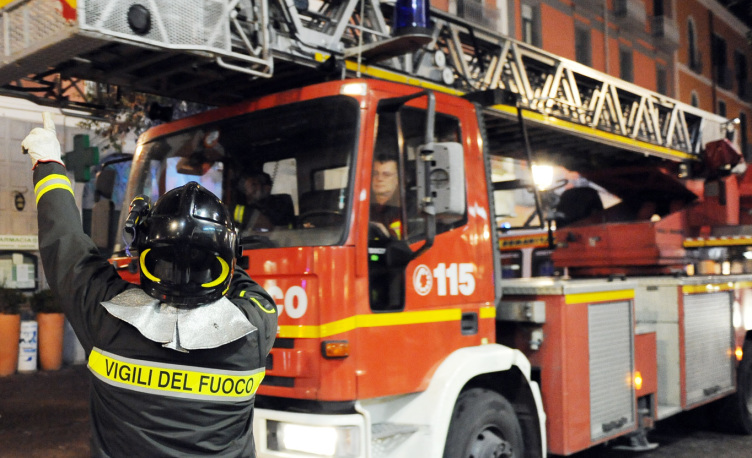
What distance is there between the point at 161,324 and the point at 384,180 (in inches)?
72.4

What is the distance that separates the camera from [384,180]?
3568 millimetres

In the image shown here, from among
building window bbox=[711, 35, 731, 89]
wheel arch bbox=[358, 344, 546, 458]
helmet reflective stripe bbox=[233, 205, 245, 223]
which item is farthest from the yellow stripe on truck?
building window bbox=[711, 35, 731, 89]

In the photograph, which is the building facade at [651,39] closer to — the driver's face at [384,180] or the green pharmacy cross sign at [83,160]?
the green pharmacy cross sign at [83,160]

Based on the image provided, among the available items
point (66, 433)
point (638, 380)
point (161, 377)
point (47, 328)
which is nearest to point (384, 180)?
point (161, 377)

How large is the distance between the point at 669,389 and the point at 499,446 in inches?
94.1

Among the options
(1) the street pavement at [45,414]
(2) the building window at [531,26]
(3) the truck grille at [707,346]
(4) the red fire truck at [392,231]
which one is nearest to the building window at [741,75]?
(2) the building window at [531,26]

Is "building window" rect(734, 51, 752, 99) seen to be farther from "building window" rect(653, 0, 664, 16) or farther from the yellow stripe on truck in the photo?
the yellow stripe on truck

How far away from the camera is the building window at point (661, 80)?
25.1m

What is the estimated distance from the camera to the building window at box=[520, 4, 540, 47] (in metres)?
18.5

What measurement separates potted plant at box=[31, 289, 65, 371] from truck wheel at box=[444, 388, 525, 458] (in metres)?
8.17

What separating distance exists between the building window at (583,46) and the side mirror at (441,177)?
18693mm

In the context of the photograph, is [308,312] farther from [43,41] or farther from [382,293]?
[43,41]

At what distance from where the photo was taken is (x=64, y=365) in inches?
429

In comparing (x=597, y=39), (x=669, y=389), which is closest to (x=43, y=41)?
(x=669, y=389)
